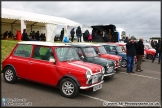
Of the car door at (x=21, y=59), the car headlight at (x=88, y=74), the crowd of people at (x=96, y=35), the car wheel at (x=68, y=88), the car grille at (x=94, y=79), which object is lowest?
the car wheel at (x=68, y=88)

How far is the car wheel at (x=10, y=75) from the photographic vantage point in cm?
664

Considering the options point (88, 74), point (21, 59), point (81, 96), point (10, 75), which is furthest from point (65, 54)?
point (10, 75)

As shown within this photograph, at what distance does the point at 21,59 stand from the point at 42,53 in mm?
924

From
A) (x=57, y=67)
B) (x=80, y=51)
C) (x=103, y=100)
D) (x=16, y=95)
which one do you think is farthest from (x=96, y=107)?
(x=80, y=51)

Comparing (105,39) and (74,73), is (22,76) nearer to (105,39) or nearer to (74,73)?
(74,73)

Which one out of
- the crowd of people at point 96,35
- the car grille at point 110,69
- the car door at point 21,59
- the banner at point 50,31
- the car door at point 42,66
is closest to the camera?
the car door at point 42,66

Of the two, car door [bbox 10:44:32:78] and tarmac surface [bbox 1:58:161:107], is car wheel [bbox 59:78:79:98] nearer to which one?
tarmac surface [bbox 1:58:161:107]

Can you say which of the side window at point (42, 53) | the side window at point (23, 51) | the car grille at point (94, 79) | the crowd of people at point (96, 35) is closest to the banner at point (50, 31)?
the crowd of people at point (96, 35)

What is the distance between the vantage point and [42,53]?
6.27 m

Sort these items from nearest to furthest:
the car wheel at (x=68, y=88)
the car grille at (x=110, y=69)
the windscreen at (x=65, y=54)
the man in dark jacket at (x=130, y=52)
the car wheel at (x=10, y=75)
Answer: the car wheel at (x=68, y=88) < the windscreen at (x=65, y=54) < the car wheel at (x=10, y=75) < the car grille at (x=110, y=69) < the man in dark jacket at (x=130, y=52)

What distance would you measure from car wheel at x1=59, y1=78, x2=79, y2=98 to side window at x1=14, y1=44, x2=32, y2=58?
1842 mm

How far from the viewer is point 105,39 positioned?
827 inches

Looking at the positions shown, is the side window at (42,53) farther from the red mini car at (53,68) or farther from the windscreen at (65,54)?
the windscreen at (65,54)

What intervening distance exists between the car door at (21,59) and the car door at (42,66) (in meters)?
0.23
